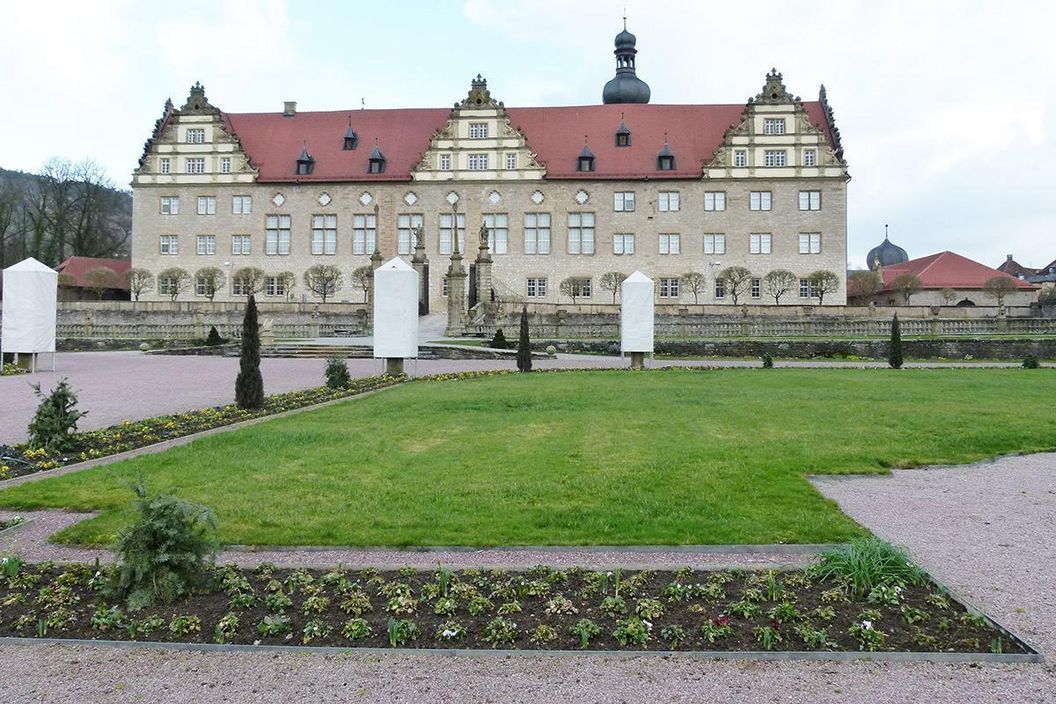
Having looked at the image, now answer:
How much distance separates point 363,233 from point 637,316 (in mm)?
35921

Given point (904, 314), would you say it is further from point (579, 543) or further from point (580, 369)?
point (579, 543)

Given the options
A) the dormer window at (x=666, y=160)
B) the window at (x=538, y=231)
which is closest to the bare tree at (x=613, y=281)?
the window at (x=538, y=231)

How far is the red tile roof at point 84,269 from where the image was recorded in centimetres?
5572

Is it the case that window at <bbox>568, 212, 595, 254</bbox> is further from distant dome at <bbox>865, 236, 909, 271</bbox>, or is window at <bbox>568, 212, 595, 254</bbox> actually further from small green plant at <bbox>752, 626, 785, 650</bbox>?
small green plant at <bbox>752, 626, 785, 650</bbox>

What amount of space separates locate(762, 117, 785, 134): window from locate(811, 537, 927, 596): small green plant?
174 feet

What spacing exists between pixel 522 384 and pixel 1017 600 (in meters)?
13.9

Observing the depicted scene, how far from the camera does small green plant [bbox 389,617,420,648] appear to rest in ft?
13.8

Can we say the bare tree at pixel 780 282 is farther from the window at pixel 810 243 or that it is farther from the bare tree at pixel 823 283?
the window at pixel 810 243

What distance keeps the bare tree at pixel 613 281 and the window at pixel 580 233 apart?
259 cm

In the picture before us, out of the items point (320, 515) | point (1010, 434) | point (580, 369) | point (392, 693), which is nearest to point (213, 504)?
point (320, 515)

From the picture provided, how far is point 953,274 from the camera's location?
187 feet

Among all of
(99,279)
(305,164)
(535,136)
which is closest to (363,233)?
(305,164)

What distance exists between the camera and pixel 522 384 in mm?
18438

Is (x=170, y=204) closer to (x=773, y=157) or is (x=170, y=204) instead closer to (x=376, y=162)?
(x=376, y=162)
